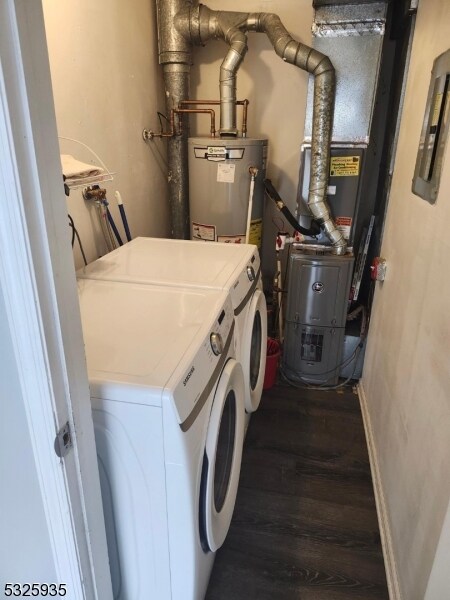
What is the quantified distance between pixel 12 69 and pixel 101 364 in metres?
0.61

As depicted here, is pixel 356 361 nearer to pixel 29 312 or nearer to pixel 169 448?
pixel 169 448

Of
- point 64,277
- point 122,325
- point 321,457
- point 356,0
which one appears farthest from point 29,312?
point 356,0

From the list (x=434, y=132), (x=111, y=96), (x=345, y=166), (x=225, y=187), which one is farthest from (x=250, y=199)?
(x=434, y=132)

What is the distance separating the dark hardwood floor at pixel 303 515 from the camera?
1.37m

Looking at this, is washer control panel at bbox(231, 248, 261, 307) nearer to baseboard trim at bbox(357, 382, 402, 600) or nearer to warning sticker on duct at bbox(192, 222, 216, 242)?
warning sticker on duct at bbox(192, 222, 216, 242)

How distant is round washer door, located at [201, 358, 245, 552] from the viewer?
0.98m

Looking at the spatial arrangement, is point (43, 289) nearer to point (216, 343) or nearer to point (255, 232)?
point (216, 343)

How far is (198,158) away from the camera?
2.29m

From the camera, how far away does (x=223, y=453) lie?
52.5 inches

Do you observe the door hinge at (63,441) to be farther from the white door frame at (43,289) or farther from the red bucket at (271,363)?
the red bucket at (271,363)

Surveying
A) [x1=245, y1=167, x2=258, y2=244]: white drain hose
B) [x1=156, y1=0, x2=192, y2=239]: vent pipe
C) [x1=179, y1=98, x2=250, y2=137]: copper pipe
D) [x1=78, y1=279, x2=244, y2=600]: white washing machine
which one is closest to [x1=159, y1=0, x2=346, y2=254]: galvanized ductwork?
[x1=156, y1=0, x2=192, y2=239]: vent pipe

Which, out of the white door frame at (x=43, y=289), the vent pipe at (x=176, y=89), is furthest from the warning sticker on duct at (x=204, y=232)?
the white door frame at (x=43, y=289)

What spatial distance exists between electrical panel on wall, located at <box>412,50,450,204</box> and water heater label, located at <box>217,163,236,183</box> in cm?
101

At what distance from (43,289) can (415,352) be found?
47.3 inches
